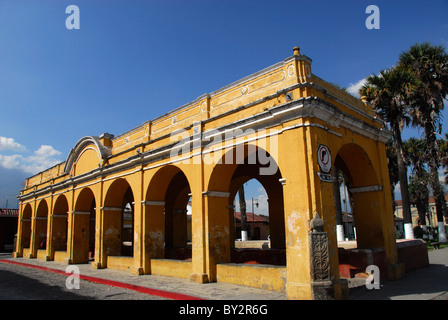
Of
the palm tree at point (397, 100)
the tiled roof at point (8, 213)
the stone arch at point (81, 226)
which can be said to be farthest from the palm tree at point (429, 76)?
the tiled roof at point (8, 213)

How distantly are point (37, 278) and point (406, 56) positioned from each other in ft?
69.2

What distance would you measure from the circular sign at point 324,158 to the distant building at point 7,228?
30917mm

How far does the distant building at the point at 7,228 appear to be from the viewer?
30.3 meters

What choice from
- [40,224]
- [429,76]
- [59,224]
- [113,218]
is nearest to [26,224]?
[40,224]

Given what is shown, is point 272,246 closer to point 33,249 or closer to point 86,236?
point 86,236

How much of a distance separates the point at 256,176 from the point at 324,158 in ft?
20.3

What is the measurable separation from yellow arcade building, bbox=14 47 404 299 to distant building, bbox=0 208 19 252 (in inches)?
685

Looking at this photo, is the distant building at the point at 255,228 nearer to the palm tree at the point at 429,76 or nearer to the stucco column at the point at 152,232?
the palm tree at the point at 429,76

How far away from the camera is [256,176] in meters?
14.3

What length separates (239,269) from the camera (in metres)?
9.24

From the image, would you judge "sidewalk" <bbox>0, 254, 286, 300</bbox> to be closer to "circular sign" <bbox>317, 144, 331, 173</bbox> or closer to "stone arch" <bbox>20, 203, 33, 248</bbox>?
"circular sign" <bbox>317, 144, 331, 173</bbox>

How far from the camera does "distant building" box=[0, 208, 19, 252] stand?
3027 centimetres

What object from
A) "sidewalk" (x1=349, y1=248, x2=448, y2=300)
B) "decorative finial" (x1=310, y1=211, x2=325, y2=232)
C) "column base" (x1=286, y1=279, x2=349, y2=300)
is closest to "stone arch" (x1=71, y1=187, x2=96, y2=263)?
"column base" (x1=286, y1=279, x2=349, y2=300)
